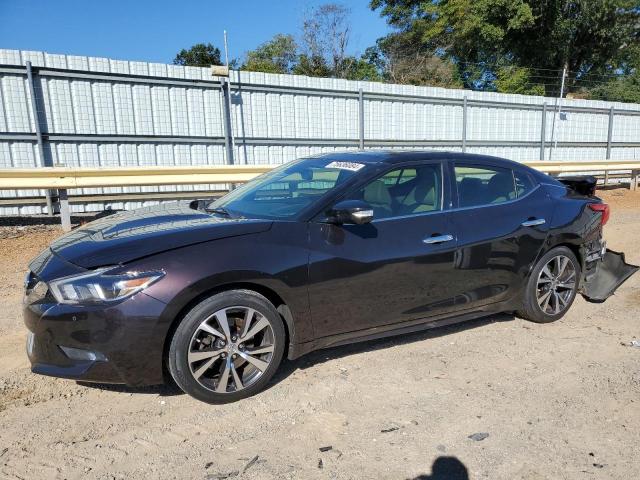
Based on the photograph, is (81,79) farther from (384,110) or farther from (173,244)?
(173,244)

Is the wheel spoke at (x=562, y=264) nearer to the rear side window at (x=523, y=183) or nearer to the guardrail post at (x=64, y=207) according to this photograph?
the rear side window at (x=523, y=183)

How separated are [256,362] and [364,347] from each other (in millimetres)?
1117

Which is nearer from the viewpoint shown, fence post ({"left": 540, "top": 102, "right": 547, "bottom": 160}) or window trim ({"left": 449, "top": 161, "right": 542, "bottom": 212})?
window trim ({"left": 449, "top": 161, "right": 542, "bottom": 212})

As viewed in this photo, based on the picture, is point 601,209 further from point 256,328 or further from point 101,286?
point 101,286

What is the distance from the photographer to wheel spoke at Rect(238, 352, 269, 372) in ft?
10.3

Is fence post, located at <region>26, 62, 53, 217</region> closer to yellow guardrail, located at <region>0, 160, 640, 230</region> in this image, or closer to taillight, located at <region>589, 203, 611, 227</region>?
yellow guardrail, located at <region>0, 160, 640, 230</region>

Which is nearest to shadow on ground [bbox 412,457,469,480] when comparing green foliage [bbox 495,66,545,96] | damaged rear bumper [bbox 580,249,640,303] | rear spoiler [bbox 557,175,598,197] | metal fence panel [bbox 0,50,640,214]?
damaged rear bumper [bbox 580,249,640,303]

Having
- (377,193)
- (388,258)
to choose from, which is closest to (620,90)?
(377,193)

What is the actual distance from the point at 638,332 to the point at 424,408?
8.10 ft

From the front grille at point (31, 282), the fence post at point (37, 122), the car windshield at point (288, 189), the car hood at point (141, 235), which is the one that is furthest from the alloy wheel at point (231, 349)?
the fence post at point (37, 122)

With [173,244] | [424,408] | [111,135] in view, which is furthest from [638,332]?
[111,135]

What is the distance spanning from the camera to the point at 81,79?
31.1 ft

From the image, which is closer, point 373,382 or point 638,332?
point 373,382

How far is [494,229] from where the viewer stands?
4.06 m
